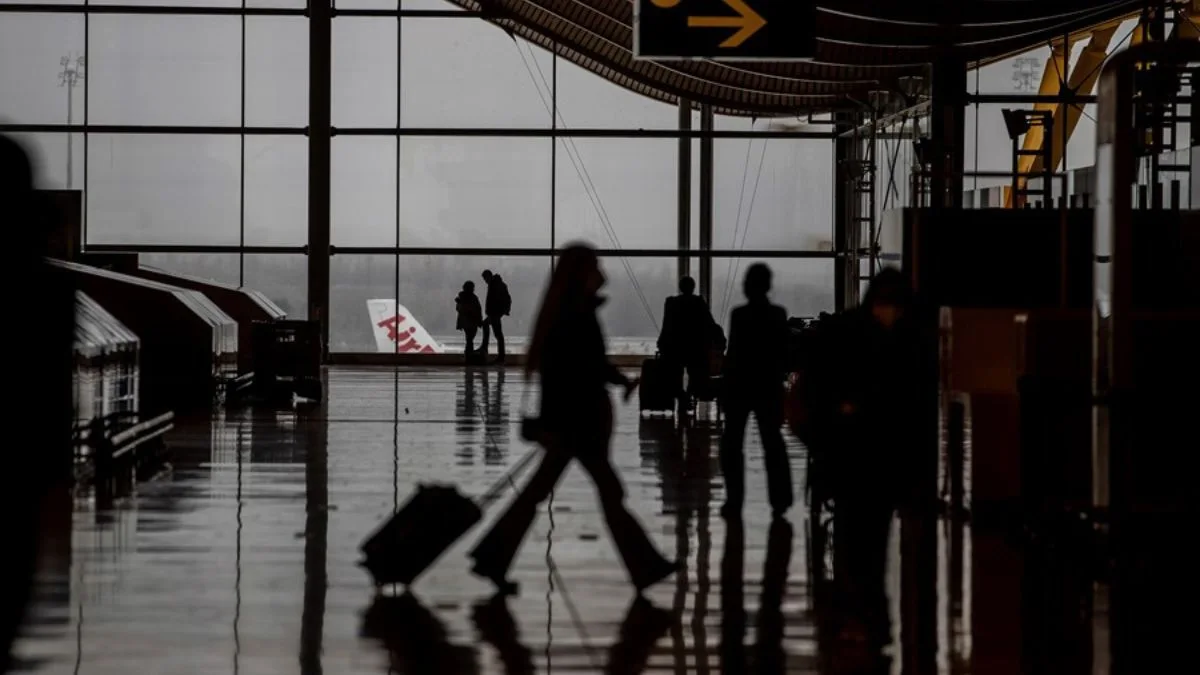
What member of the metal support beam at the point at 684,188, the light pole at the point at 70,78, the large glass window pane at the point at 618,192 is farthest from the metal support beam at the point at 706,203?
the light pole at the point at 70,78

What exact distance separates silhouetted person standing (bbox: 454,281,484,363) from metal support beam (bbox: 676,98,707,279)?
3.71 metres

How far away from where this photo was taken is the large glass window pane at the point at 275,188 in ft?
104

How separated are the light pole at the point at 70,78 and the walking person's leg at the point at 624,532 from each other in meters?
25.7

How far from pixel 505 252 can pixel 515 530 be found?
25.0m

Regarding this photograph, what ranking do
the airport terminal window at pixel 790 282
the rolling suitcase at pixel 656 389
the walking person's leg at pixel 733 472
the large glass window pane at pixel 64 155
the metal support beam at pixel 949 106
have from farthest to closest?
the airport terminal window at pixel 790 282 < the large glass window pane at pixel 64 155 < the metal support beam at pixel 949 106 < the rolling suitcase at pixel 656 389 < the walking person's leg at pixel 733 472

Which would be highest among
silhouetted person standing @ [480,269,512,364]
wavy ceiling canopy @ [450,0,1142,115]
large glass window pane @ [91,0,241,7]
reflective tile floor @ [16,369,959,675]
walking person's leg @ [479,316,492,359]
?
large glass window pane @ [91,0,241,7]

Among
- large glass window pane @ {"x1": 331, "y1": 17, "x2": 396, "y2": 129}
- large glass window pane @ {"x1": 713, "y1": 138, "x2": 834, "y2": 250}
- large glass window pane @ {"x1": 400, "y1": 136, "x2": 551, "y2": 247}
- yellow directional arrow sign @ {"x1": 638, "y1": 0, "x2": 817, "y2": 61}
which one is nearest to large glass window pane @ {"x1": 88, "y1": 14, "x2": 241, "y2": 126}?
large glass window pane @ {"x1": 331, "y1": 17, "x2": 396, "y2": 129}

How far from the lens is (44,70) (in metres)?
31.8

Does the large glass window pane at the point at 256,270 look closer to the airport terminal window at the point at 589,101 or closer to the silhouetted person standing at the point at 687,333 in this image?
the airport terminal window at the point at 589,101

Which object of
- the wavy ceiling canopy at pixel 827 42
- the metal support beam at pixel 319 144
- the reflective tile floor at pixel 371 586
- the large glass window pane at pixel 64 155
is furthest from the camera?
the large glass window pane at pixel 64 155

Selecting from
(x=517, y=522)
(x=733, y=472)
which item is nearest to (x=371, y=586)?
(x=517, y=522)

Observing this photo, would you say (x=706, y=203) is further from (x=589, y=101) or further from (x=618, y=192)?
(x=589, y=101)

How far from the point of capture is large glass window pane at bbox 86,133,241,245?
104ft

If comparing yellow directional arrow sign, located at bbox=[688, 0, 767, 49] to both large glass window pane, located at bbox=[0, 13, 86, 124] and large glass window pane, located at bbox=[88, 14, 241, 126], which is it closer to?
large glass window pane, located at bbox=[88, 14, 241, 126]
